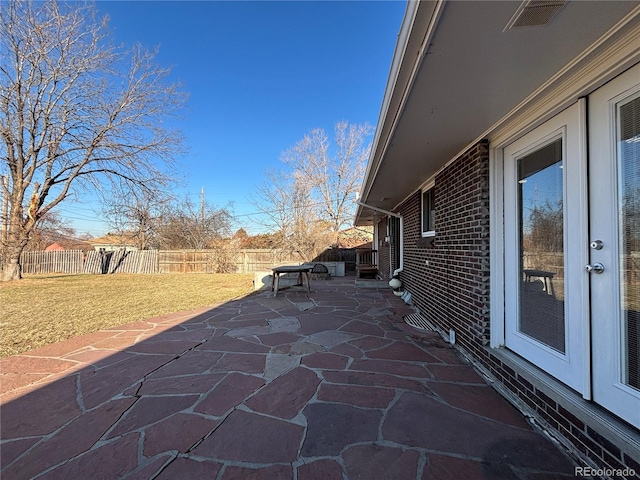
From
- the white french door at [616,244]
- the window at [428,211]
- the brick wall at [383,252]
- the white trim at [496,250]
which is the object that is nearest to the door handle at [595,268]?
the white french door at [616,244]

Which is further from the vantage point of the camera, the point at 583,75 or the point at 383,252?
the point at 383,252

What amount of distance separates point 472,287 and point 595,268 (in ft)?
4.37

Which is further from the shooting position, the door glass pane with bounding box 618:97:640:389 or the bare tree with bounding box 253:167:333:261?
the bare tree with bounding box 253:167:333:261

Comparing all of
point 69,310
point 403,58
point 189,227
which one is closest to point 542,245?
point 403,58

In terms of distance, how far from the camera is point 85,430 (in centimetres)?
175

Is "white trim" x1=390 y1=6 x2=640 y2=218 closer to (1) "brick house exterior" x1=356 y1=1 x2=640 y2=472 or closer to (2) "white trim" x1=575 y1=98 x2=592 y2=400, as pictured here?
(1) "brick house exterior" x1=356 y1=1 x2=640 y2=472

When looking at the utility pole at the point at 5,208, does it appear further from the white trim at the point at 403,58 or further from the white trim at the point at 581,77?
the white trim at the point at 581,77

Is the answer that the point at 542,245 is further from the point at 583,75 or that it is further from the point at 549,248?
the point at 583,75

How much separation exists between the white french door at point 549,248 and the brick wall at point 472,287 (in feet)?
0.62

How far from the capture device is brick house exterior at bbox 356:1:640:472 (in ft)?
4.52

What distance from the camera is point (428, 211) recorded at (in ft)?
16.4

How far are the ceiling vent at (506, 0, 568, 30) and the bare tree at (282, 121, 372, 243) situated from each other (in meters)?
17.1

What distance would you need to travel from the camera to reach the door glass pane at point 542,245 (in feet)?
6.28

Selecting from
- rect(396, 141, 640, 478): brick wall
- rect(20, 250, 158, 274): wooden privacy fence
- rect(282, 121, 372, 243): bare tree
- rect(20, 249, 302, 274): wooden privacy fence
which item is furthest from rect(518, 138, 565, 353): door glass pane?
rect(20, 250, 158, 274): wooden privacy fence
